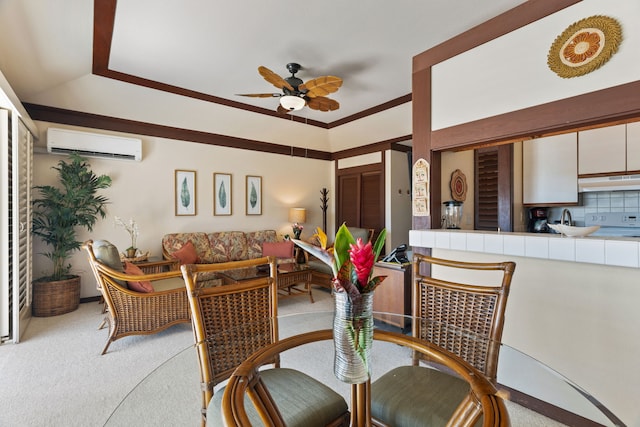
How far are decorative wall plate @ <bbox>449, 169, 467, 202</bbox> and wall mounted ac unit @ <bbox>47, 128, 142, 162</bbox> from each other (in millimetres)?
4245

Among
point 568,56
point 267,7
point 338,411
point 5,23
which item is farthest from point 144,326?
point 568,56

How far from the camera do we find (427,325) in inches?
59.6

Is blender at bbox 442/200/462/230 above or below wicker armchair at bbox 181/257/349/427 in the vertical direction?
above

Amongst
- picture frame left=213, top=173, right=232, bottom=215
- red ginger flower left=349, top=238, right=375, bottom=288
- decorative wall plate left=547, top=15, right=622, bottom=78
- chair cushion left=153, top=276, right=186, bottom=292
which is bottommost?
chair cushion left=153, top=276, right=186, bottom=292

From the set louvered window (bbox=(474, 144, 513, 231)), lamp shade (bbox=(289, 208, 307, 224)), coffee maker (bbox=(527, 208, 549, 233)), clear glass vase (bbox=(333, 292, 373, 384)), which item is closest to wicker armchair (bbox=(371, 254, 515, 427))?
clear glass vase (bbox=(333, 292, 373, 384))

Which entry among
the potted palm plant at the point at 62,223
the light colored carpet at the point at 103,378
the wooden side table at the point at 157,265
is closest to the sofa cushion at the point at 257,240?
the wooden side table at the point at 157,265

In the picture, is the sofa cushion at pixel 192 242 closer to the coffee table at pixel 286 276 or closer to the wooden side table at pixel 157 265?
the wooden side table at pixel 157 265

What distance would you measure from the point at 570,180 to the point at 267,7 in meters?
3.95

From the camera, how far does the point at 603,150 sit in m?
3.42

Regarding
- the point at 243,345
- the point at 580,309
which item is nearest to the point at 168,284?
the point at 243,345

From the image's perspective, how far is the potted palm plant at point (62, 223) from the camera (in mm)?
3297

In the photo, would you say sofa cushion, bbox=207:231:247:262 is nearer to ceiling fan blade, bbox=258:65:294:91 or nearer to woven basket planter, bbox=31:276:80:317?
woven basket planter, bbox=31:276:80:317

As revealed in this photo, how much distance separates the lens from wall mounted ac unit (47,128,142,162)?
3.56m

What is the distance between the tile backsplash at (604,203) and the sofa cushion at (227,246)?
15.2 feet
